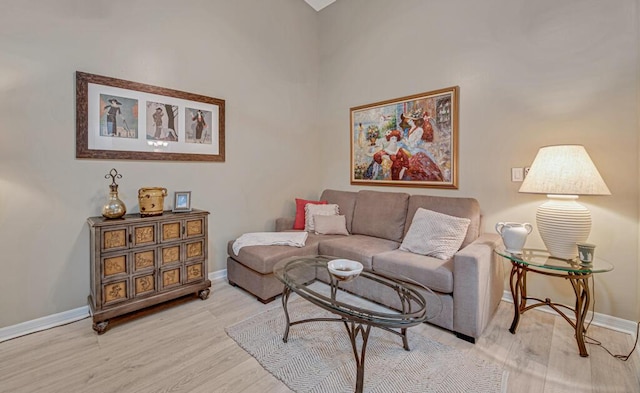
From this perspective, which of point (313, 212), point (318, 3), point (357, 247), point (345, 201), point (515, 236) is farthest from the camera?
point (318, 3)

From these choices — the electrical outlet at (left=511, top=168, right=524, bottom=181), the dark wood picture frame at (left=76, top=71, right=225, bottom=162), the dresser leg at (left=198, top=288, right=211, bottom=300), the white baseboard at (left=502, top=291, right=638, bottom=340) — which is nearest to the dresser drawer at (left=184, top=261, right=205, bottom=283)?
the dresser leg at (left=198, top=288, right=211, bottom=300)

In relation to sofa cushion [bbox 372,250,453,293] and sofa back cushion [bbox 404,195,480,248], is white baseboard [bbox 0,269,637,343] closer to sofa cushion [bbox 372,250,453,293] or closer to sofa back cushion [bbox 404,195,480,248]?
sofa back cushion [bbox 404,195,480,248]

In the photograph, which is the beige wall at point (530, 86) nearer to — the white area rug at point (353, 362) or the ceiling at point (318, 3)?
the ceiling at point (318, 3)

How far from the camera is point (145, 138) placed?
8.42 ft

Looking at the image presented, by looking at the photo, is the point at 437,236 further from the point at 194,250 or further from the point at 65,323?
the point at 65,323

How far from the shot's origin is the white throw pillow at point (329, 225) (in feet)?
10.8

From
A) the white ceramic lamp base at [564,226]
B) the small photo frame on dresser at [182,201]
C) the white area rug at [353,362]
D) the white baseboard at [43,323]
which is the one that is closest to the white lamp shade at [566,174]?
the white ceramic lamp base at [564,226]

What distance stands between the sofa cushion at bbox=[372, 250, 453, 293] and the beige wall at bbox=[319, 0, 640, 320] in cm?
90

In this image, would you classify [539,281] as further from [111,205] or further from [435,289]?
[111,205]

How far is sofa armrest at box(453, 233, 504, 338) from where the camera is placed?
1.91m

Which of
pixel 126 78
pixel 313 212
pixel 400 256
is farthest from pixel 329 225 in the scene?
pixel 126 78

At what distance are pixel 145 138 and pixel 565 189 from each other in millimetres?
3303

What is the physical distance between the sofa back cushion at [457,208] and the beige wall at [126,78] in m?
1.74

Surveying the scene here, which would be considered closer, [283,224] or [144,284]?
[144,284]
